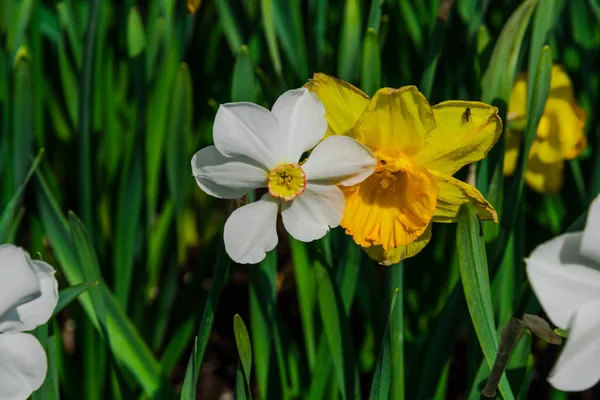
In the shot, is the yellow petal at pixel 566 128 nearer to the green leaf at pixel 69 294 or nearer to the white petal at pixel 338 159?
the white petal at pixel 338 159

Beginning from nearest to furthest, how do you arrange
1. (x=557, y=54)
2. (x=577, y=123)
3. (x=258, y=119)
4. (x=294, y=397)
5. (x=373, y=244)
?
(x=258, y=119) < (x=373, y=244) < (x=294, y=397) < (x=577, y=123) < (x=557, y=54)

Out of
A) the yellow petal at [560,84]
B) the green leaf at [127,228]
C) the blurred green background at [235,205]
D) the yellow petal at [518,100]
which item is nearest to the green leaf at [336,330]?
the blurred green background at [235,205]

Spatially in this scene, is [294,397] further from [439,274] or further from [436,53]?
[436,53]

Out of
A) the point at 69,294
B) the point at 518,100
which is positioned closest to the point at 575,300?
the point at 69,294

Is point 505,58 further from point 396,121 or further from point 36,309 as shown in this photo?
point 36,309

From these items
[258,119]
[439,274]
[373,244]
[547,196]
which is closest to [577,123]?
[547,196]

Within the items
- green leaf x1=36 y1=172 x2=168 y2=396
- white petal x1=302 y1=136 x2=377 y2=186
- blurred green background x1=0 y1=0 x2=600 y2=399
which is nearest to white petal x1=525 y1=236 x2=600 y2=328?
blurred green background x1=0 y1=0 x2=600 y2=399
